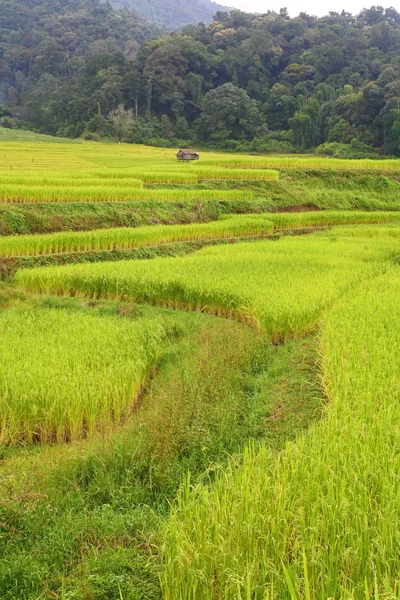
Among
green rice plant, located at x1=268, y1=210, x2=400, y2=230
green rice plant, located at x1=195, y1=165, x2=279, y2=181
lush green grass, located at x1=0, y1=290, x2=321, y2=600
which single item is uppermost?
green rice plant, located at x1=195, y1=165, x2=279, y2=181

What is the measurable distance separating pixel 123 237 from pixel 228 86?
136 ft

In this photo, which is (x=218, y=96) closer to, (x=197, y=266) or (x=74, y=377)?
(x=197, y=266)

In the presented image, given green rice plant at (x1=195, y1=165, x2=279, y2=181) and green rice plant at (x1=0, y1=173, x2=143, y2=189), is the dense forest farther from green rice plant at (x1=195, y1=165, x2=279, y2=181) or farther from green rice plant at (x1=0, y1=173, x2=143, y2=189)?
green rice plant at (x1=0, y1=173, x2=143, y2=189)

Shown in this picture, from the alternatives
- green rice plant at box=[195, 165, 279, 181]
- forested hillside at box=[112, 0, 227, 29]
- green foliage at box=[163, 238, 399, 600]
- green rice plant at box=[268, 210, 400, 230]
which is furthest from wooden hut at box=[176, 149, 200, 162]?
forested hillside at box=[112, 0, 227, 29]

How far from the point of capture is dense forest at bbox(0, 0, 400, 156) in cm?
4444

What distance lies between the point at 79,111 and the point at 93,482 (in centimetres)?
5114

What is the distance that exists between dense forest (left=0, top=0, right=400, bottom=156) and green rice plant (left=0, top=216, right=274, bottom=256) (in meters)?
26.3

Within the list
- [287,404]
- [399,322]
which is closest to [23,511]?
[287,404]

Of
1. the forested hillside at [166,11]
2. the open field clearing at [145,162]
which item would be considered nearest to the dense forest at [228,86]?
the open field clearing at [145,162]

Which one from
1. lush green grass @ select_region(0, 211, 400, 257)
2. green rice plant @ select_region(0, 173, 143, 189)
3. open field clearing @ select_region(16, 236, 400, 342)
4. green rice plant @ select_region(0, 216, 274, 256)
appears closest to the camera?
open field clearing @ select_region(16, 236, 400, 342)

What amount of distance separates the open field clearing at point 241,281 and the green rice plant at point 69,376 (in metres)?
1.75

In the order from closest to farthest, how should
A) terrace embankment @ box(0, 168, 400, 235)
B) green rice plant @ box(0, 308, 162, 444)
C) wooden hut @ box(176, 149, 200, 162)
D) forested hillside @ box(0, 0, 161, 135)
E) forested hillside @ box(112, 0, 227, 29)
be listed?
green rice plant @ box(0, 308, 162, 444)
terrace embankment @ box(0, 168, 400, 235)
wooden hut @ box(176, 149, 200, 162)
forested hillside @ box(0, 0, 161, 135)
forested hillside @ box(112, 0, 227, 29)

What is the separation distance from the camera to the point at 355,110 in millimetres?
42688

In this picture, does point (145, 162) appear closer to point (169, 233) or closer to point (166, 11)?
point (169, 233)
